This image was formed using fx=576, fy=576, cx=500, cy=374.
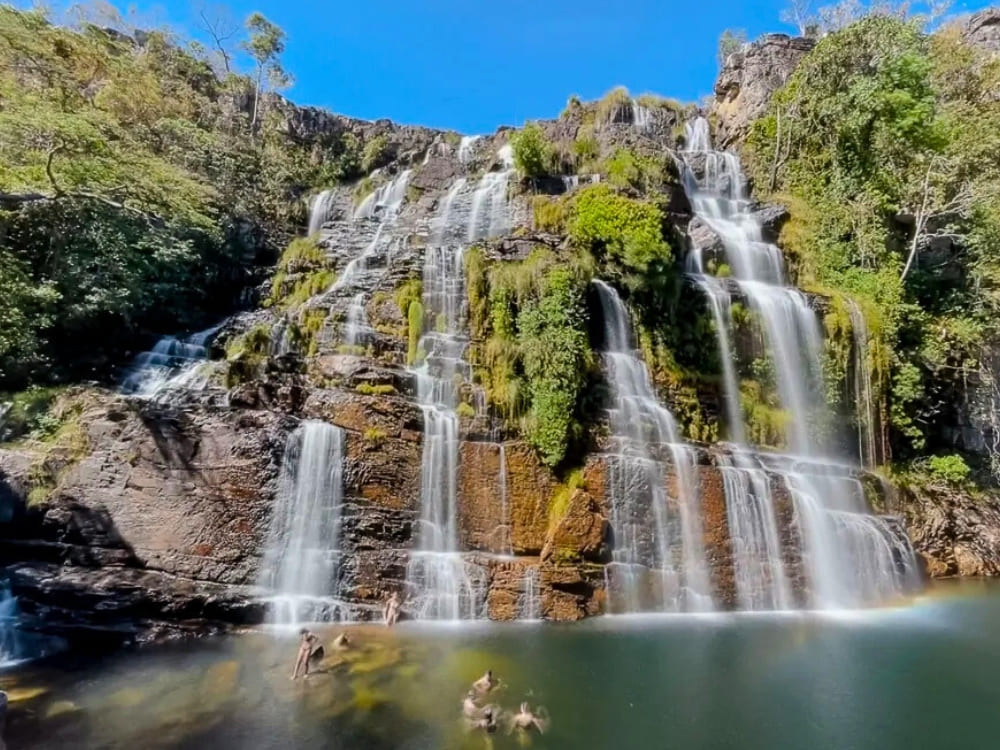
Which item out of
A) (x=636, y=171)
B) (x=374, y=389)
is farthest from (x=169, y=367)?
(x=636, y=171)

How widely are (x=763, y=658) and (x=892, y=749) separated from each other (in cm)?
284

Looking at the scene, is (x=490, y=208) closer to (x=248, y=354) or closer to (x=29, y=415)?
(x=248, y=354)

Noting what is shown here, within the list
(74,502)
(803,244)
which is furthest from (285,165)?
A: (803,244)

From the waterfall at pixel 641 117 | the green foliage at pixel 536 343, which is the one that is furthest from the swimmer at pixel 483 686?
the waterfall at pixel 641 117

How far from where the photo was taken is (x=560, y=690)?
8.51 m

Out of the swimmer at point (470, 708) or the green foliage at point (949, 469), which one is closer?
the swimmer at point (470, 708)

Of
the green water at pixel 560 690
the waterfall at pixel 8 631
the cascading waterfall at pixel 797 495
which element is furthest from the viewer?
the cascading waterfall at pixel 797 495

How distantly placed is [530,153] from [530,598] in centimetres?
1724

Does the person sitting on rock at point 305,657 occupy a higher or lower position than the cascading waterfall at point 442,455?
lower

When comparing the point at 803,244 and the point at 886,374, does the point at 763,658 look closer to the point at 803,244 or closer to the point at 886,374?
the point at 886,374

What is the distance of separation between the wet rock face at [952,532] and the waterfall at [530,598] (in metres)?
11.4

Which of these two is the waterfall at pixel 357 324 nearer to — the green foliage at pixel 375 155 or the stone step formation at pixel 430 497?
the stone step formation at pixel 430 497

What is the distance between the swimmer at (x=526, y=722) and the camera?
7273mm

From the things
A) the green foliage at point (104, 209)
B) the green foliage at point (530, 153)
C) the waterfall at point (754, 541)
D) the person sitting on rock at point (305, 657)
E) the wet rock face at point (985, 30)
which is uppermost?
the wet rock face at point (985, 30)
